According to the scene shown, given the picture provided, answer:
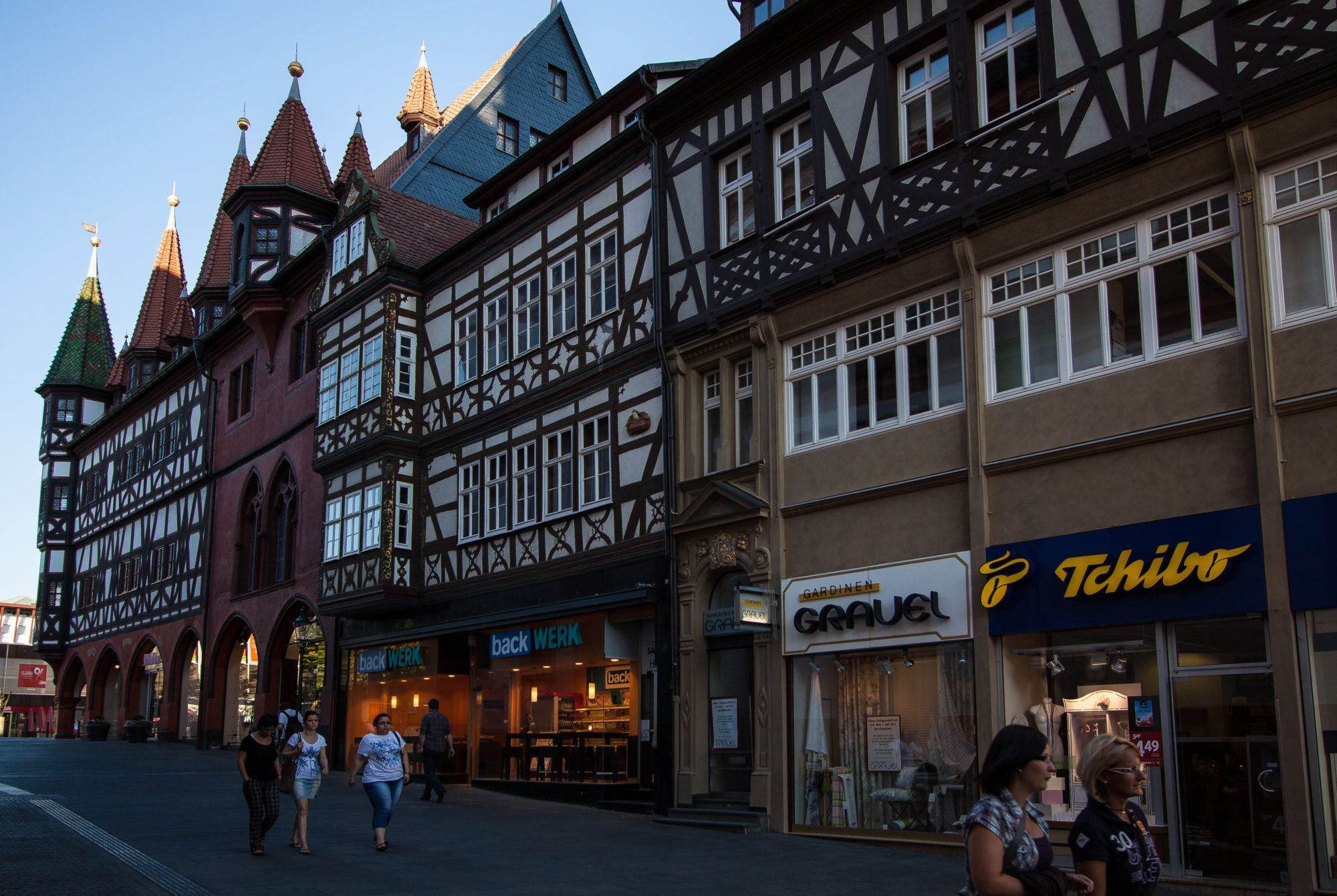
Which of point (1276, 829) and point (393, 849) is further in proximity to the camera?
point (393, 849)

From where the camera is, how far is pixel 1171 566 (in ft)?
39.7

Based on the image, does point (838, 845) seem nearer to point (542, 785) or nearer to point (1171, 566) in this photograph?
point (1171, 566)

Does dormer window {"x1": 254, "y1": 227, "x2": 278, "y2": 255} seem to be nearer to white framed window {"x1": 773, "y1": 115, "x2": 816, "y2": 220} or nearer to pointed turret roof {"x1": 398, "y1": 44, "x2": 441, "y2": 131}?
pointed turret roof {"x1": 398, "y1": 44, "x2": 441, "y2": 131}

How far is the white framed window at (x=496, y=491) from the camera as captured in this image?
76.2 ft

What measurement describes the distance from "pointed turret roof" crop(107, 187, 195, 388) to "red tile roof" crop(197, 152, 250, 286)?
179 inches

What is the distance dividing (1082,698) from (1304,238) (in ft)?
16.4

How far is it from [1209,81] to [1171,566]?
475cm

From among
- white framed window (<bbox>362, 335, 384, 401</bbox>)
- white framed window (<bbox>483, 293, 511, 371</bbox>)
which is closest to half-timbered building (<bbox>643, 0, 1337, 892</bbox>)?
white framed window (<bbox>483, 293, 511, 371</bbox>)

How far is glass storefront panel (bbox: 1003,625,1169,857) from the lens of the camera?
12.3 m

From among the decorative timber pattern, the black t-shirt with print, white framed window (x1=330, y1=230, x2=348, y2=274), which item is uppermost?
white framed window (x1=330, y1=230, x2=348, y2=274)

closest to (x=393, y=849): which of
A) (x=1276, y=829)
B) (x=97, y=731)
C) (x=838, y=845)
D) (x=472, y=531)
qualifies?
(x=838, y=845)

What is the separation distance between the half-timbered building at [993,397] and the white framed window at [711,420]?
5 centimetres

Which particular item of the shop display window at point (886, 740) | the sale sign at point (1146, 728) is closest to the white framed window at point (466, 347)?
the shop display window at point (886, 740)

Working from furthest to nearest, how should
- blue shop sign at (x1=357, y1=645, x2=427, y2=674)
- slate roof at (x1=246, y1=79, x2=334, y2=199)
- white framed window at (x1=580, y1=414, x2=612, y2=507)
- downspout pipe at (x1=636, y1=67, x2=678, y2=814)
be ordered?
1. slate roof at (x1=246, y1=79, x2=334, y2=199)
2. blue shop sign at (x1=357, y1=645, x2=427, y2=674)
3. white framed window at (x1=580, y1=414, x2=612, y2=507)
4. downspout pipe at (x1=636, y1=67, x2=678, y2=814)
